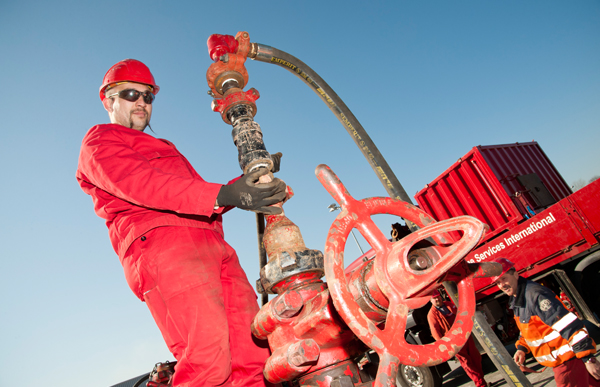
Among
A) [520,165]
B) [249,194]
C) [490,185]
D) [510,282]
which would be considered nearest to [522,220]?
[490,185]

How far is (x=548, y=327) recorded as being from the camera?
3043 mm

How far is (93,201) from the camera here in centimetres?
173

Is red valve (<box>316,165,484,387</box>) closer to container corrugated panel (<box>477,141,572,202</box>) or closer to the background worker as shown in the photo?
the background worker

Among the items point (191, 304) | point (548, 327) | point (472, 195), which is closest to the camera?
point (191, 304)

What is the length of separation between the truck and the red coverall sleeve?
340 centimetres

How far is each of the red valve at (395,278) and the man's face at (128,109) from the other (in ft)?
4.63

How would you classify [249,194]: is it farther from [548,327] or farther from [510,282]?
[548,327]

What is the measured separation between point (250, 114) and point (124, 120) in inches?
28.8

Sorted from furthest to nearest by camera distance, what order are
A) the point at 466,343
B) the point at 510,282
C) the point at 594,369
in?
the point at 466,343 < the point at 510,282 < the point at 594,369

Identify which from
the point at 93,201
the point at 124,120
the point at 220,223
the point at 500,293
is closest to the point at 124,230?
the point at 93,201

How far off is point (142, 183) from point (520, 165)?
8009 millimetres

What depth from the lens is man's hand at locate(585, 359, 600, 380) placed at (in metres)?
2.75

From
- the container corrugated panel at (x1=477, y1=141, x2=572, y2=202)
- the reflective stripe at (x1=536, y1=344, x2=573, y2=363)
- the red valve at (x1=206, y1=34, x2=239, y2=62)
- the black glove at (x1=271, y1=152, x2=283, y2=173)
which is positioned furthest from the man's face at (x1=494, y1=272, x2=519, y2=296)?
the container corrugated panel at (x1=477, y1=141, x2=572, y2=202)

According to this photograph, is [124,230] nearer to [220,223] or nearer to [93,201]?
[93,201]
